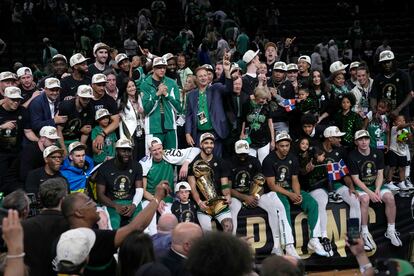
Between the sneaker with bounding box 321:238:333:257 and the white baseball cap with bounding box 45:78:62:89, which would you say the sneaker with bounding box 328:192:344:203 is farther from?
the white baseball cap with bounding box 45:78:62:89

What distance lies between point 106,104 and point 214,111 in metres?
1.53

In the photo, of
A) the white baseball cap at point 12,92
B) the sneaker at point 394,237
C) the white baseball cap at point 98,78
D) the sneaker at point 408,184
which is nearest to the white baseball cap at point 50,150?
the white baseball cap at point 12,92

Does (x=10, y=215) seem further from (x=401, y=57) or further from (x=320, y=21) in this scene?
(x=320, y=21)

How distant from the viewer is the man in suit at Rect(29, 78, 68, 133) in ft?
32.4

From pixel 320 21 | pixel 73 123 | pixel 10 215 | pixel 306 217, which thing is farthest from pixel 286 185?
pixel 320 21

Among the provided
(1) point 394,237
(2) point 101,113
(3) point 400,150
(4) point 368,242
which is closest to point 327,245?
(4) point 368,242

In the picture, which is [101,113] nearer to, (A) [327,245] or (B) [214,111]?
(B) [214,111]

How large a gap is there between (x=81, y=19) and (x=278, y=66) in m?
10.2

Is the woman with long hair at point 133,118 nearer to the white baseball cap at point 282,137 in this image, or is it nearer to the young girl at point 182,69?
the white baseball cap at point 282,137

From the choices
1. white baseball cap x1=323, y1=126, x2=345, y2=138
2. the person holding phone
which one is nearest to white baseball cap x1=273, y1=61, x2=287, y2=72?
white baseball cap x1=323, y1=126, x2=345, y2=138

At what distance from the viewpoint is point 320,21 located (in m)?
24.2

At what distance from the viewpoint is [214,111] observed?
1062cm

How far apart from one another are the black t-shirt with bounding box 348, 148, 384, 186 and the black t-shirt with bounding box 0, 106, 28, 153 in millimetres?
4526

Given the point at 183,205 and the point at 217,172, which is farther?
the point at 217,172
